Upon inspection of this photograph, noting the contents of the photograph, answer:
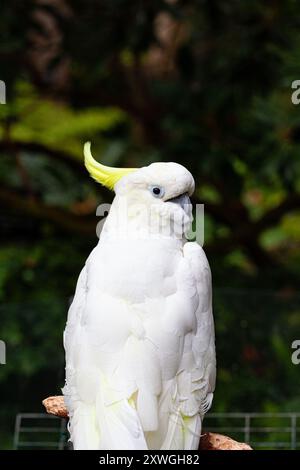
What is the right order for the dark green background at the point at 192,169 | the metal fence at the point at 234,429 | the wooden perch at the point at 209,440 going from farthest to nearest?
the dark green background at the point at 192,169, the metal fence at the point at 234,429, the wooden perch at the point at 209,440

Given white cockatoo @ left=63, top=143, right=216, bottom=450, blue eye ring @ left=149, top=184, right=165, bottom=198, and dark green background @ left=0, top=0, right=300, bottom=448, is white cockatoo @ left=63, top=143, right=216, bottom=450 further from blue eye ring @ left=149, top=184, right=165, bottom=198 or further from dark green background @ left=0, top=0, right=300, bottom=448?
dark green background @ left=0, top=0, right=300, bottom=448

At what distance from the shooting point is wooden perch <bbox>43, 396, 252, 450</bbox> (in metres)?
1.80

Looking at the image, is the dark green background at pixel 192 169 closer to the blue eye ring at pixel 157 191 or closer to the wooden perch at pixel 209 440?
the wooden perch at pixel 209 440

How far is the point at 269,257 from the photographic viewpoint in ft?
12.7

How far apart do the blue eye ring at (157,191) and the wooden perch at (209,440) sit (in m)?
0.52

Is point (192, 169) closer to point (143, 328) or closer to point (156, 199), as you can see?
point (156, 199)

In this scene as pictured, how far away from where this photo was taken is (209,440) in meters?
1.84

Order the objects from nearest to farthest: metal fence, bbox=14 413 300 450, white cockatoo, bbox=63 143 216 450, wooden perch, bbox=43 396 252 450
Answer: white cockatoo, bbox=63 143 216 450 < wooden perch, bbox=43 396 252 450 < metal fence, bbox=14 413 300 450

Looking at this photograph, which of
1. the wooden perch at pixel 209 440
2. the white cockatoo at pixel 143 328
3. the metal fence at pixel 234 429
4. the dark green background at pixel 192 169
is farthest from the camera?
the dark green background at pixel 192 169

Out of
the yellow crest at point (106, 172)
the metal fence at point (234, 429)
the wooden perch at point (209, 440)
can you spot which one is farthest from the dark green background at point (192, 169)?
the yellow crest at point (106, 172)

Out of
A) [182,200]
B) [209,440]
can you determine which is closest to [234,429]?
[209,440]

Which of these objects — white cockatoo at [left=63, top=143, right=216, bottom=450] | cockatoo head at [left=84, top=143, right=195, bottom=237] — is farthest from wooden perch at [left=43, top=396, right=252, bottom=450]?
cockatoo head at [left=84, top=143, right=195, bottom=237]

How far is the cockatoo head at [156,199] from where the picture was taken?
182 cm
